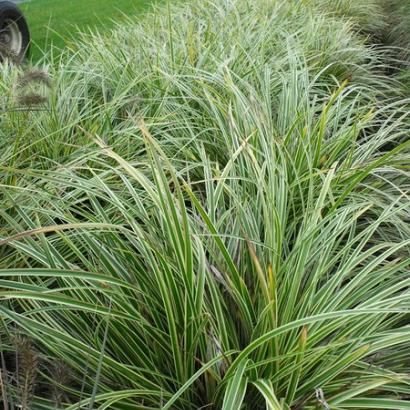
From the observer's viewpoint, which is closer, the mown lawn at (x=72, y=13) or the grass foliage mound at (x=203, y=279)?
the grass foliage mound at (x=203, y=279)

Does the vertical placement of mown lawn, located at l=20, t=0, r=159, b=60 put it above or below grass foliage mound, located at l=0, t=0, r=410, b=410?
below

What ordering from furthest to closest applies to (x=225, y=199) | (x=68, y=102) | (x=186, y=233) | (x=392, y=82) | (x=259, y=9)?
1. (x=259, y=9)
2. (x=392, y=82)
3. (x=68, y=102)
4. (x=225, y=199)
5. (x=186, y=233)

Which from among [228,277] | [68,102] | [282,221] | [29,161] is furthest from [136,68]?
[228,277]

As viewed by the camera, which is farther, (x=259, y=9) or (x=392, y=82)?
(x=259, y=9)

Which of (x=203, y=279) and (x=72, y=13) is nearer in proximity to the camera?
(x=203, y=279)

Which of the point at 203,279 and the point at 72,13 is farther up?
the point at 203,279

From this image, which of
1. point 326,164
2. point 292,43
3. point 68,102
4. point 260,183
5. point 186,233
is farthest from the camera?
point 292,43

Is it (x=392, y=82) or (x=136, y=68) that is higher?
(x=136, y=68)

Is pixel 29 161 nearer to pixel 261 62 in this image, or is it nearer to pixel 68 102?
pixel 68 102

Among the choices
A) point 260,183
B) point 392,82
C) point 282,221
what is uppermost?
point 260,183

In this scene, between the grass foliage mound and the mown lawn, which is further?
the mown lawn

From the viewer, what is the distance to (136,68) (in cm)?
347

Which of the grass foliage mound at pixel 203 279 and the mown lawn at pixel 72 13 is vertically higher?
the grass foliage mound at pixel 203 279

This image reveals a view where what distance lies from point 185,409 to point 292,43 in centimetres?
297
